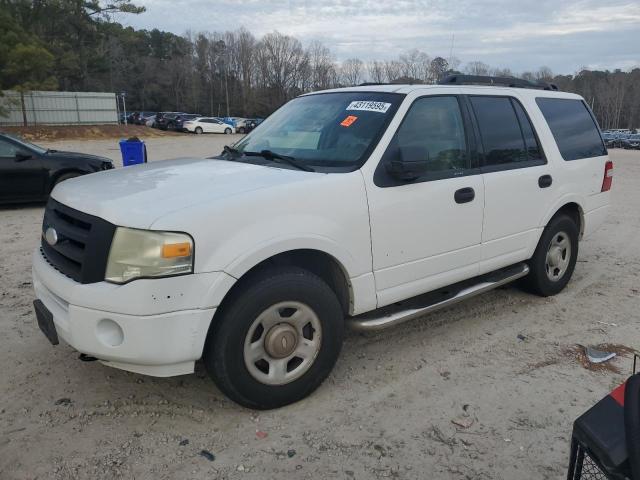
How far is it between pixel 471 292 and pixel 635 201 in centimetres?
915

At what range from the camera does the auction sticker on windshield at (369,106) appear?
374 centimetres

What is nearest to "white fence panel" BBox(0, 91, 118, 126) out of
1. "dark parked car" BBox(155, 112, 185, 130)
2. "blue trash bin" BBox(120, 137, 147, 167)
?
"dark parked car" BBox(155, 112, 185, 130)

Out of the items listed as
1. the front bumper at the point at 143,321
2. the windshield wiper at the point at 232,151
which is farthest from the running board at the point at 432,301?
the windshield wiper at the point at 232,151

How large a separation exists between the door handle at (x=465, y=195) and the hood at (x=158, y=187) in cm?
117

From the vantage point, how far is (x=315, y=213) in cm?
316

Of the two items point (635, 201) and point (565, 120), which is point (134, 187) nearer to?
point (565, 120)

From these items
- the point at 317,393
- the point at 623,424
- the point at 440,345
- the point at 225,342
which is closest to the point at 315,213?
the point at 225,342

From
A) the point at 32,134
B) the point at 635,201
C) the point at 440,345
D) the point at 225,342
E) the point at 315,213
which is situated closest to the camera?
the point at 225,342

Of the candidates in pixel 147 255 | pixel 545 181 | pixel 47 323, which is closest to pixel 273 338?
pixel 147 255

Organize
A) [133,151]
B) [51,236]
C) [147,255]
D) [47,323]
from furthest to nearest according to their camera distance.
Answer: [133,151] → [51,236] → [47,323] → [147,255]

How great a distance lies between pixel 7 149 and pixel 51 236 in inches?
298

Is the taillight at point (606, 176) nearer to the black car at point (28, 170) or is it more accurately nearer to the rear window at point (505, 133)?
the rear window at point (505, 133)

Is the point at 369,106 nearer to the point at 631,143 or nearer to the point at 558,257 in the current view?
the point at 558,257

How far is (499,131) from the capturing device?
439 centimetres
